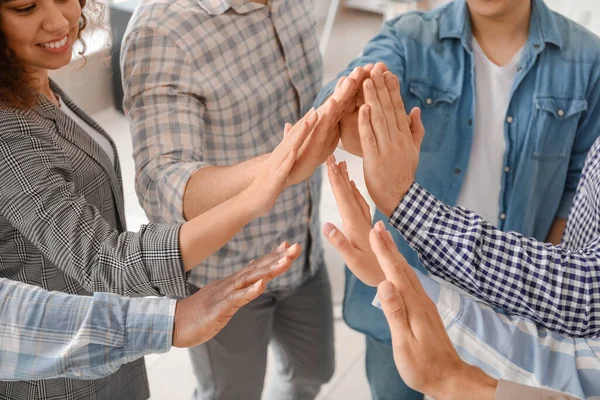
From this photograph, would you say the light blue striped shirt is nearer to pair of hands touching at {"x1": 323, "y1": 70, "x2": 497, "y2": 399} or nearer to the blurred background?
pair of hands touching at {"x1": 323, "y1": 70, "x2": 497, "y2": 399}

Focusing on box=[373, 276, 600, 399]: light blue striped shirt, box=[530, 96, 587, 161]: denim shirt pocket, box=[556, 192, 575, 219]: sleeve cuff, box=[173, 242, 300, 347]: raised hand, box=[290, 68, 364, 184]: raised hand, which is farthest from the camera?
box=[556, 192, 575, 219]: sleeve cuff

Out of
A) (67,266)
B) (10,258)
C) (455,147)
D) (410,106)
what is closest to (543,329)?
(455,147)

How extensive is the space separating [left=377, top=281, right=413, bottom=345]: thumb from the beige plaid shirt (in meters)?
0.49

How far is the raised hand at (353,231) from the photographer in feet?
3.67

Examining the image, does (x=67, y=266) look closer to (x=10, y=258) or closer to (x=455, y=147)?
(x=10, y=258)

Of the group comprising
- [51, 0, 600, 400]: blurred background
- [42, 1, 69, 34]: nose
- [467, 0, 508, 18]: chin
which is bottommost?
[51, 0, 600, 400]: blurred background

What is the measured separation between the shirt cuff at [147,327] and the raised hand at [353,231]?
0.94ft

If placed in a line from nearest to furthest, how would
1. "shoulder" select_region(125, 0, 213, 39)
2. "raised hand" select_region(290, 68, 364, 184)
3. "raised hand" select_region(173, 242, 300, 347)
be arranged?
1. "raised hand" select_region(173, 242, 300, 347)
2. "raised hand" select_region(290, 68, 364, 184)
3. "shoulder" select_region(125, 0, 213, 39)

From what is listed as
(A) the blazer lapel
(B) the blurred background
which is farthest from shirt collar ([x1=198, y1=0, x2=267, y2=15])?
(A) the blazer lapel

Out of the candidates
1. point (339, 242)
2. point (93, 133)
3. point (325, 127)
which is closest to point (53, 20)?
point (93, 133)

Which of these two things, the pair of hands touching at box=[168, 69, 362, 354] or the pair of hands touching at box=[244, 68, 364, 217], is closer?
the pair of hands touching at box=[168, 69, 362, 354]

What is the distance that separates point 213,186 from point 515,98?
689mm

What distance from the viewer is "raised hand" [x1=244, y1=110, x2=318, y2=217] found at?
115cm

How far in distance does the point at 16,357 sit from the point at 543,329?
85cm
